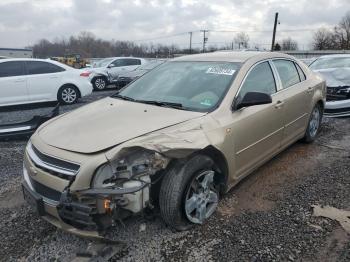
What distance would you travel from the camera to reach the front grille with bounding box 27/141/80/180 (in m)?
2.71

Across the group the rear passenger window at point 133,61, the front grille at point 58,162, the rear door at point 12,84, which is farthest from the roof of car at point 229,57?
the rear passenger window at point 133,61

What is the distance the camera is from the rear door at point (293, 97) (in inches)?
185

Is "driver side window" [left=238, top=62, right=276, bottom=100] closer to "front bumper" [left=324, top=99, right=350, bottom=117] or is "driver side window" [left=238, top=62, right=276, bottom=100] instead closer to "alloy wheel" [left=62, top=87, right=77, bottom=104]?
"front bumper" [left=324, top=99, right=350, bottom=117]

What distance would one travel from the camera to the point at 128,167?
278 cm

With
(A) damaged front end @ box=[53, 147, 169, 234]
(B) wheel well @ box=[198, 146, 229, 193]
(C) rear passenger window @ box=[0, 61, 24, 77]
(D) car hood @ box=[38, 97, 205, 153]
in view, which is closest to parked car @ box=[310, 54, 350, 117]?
(B) wheel well @ box=[198, 146, 229, 193]

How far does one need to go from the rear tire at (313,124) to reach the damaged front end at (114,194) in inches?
142

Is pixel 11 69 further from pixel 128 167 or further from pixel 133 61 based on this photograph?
pixel 133 61

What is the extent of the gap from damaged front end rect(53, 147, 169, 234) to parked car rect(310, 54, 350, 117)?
6180 mm

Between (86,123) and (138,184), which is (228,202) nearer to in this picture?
(138,184)

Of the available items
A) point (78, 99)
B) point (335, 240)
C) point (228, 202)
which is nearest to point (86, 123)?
point (228, 202)

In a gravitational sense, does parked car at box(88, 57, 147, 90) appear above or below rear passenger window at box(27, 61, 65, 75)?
below

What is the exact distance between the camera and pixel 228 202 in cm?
389

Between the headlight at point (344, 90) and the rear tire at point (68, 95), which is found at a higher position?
the headlight at point (344, 90)

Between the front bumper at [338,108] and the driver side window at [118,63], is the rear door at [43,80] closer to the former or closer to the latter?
the driver side window at [118,63]
